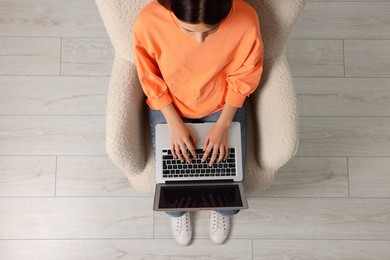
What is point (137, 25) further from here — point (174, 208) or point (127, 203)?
point (127, 203)

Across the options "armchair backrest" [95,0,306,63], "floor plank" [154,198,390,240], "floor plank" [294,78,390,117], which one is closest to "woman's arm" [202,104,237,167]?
"armchair backrest" [95,0,306,63]

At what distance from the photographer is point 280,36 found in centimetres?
118

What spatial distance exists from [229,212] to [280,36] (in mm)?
603

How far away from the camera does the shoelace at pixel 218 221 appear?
1535mm

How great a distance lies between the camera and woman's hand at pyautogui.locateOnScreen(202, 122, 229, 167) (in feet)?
3.95

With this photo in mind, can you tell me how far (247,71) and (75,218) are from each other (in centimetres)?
90

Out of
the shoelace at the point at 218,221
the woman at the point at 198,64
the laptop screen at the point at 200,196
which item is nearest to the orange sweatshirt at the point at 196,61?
the woman at the point at 198,64

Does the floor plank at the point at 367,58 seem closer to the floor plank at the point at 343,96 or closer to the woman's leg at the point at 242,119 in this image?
the floor plank at the point at 343,96

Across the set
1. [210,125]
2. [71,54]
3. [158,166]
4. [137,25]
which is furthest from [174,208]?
[71,54]

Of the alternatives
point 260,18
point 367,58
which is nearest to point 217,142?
point 260,18

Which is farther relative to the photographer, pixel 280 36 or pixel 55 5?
pixel 55 5

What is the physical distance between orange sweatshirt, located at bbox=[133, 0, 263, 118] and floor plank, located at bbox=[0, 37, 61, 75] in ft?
2.07

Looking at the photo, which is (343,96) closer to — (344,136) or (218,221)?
(344,136)

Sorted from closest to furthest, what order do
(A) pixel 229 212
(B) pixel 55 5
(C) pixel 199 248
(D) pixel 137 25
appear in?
(D) pixel 137 25 → (A) pixel 229 212 → (C) pixel 199 248 → (B) pixel 55 5
